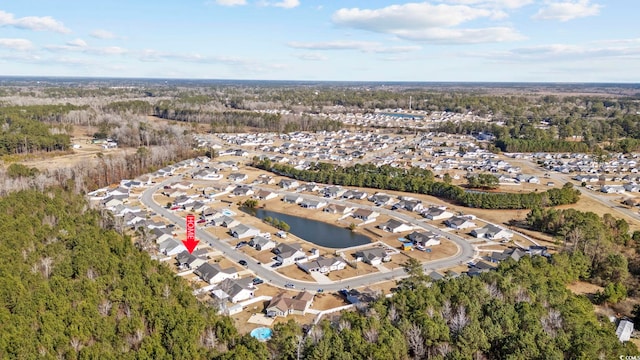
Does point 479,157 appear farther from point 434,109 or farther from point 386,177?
point 434,109

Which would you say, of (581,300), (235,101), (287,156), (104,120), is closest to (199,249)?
(581,300)

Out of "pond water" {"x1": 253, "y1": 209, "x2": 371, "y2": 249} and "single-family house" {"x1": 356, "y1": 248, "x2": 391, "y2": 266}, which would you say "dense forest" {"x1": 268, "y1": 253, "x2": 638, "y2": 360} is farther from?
"pond water" {"x1": 253, "y1": 209, "x2": 371, "y2": 249}

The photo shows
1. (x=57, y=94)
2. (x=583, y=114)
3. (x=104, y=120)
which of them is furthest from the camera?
(x=57, y=94)

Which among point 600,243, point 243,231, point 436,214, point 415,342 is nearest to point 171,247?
point 243,231

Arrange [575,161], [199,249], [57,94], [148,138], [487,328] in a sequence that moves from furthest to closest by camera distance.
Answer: [57,94]
[148,138]
[575,161]
[199,249]
[487,328]

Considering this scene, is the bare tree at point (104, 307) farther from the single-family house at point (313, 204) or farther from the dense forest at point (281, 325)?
the single-family house at point (313, 204)

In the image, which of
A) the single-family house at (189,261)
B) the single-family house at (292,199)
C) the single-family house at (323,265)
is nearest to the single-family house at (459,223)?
the single-family house at (323,265)

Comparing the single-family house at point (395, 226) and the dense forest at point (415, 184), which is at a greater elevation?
the dense forest at point (415, 184)

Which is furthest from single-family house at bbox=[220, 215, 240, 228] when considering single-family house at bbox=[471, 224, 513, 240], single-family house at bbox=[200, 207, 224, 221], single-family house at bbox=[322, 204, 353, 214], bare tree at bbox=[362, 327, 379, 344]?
bare tree at bbox=[362, 327, 379, 344]
